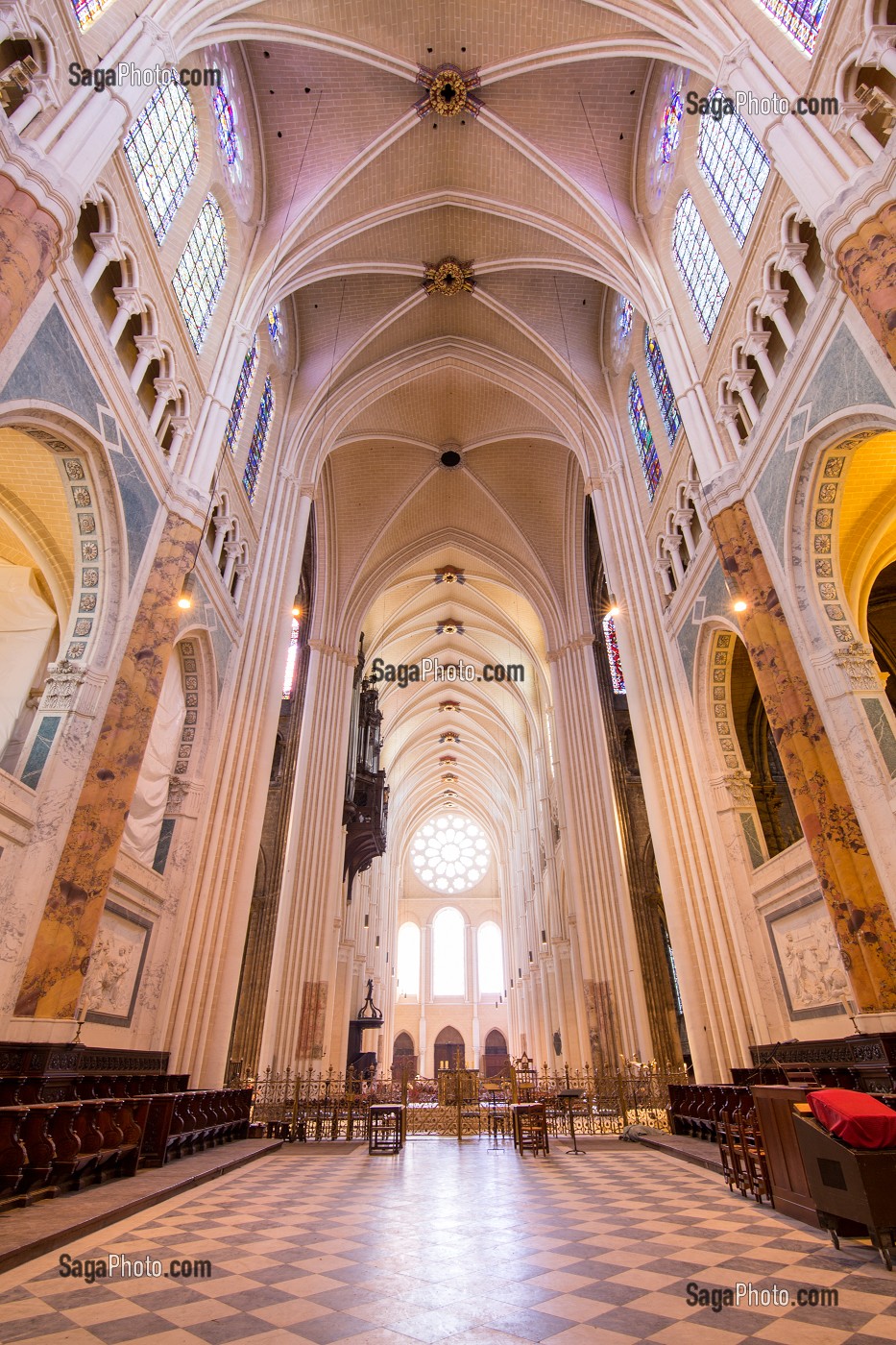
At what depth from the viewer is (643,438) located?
16109 mm

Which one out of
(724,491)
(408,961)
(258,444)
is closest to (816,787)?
(724,491)

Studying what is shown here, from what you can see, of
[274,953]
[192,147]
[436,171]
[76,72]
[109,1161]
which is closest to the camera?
[109,1161]

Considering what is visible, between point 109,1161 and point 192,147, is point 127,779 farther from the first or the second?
point 192,147

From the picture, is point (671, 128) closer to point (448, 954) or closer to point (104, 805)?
point (104, 805)

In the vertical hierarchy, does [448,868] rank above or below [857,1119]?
above

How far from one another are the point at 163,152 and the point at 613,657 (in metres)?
16.4

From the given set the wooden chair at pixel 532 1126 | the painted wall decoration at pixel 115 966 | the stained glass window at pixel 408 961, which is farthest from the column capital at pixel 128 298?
the stained glass window at pixel 408 961

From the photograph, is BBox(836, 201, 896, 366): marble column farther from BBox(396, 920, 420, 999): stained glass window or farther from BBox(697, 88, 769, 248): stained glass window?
BBox(396, 920, 420, 999): stained glass window

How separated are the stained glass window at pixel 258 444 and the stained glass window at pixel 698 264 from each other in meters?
8.96

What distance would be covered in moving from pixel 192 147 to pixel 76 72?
15.3 feet

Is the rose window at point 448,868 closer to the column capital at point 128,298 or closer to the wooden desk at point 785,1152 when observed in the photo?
the column capital at point 128,298

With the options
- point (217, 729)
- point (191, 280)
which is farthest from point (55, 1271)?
point (191, 280)

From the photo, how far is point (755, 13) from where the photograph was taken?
30.6ft

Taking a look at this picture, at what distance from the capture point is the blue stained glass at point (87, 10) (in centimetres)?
802
